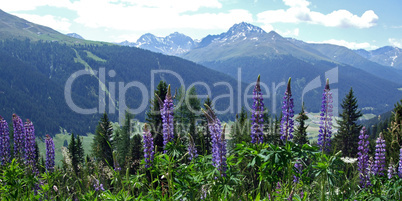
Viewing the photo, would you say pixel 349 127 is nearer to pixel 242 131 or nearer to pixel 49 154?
pixel 242 131

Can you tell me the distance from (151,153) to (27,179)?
2272mm

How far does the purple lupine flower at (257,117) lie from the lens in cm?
569

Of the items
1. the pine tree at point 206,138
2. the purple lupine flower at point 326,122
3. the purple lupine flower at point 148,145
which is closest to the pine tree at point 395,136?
the purple lupine flower at point 326,122

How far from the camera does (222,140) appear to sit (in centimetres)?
480

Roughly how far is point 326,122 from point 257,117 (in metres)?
1.85

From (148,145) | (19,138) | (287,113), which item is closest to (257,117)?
(287,113)

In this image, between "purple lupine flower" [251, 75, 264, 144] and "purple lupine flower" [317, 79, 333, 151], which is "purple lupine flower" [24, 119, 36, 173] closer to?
"purple lupine flower" [251, 75, 264, 144]

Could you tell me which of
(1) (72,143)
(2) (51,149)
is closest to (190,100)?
(1) (72,143)

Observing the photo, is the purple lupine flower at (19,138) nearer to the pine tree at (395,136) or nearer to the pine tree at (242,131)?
the pine tree at (242,131)

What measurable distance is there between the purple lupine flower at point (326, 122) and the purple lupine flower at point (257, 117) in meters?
1.46

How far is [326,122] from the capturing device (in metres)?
6.78

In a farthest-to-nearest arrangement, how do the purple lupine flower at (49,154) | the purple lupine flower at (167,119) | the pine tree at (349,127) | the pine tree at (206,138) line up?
1. the pine tree at (349,127)
2. the purple lupine flower at (49,154)
3. the purple lupine flower at (167,119)
4. the pine tree at (206,138)

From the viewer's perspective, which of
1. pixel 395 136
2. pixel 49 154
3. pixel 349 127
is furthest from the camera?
pixel 349 127

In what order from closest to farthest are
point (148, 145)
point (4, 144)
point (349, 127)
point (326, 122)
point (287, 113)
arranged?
point (148, 145) < point (287, 113) < point (326, 122) < point (4, 144) < point (349, 127)
